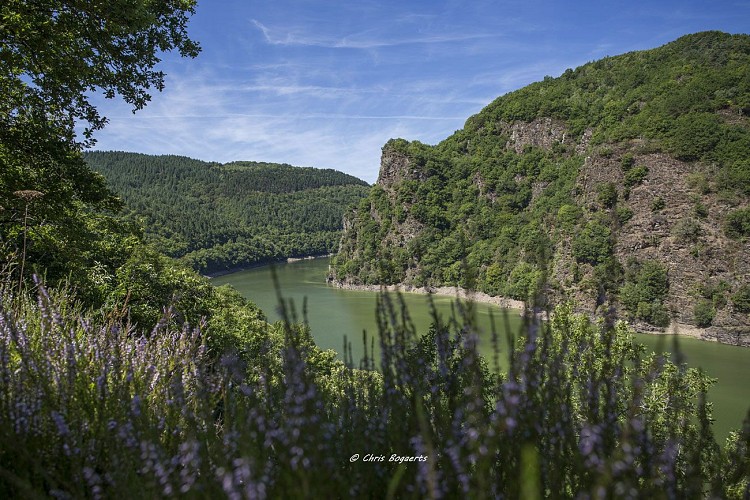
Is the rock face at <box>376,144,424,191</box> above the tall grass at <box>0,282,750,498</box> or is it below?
above

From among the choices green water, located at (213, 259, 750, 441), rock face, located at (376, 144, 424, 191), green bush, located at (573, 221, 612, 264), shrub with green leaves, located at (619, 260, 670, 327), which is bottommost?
green water, located at (213, 259, 750, 441)

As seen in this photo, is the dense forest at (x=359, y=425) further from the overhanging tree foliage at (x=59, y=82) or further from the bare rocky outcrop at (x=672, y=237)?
the bare rocky outcrop at (x=672, y=237)

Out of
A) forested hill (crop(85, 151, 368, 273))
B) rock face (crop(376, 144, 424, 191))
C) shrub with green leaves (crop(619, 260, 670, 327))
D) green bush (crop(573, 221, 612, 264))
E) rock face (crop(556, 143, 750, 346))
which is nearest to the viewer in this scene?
rock face (crop(556, 143, 750, 346))

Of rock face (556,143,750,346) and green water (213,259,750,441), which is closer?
green water (213,259,750,441)

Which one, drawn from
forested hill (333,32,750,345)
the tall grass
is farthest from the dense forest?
forested hill (333,32,750,345)

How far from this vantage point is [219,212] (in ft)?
541

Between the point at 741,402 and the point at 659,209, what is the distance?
107 ft

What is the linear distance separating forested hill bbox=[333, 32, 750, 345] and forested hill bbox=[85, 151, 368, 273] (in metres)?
33.8

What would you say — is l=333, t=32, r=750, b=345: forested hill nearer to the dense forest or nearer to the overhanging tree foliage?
the dense forest

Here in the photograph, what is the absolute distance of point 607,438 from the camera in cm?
163

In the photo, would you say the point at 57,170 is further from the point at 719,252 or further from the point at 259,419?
the point at 719,252

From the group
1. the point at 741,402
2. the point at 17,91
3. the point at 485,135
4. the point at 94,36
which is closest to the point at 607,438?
the point at 94,36

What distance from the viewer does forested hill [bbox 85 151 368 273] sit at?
355ft

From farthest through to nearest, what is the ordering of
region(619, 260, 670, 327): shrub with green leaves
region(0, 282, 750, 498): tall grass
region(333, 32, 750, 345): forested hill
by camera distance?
region(619, 260, 670, 327): shrub with green leaves → region(333, 32, 750, 345): forested hill → region(0, 282, 750, 498): tall grass
